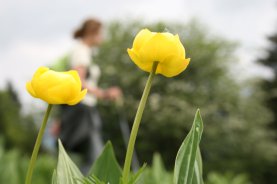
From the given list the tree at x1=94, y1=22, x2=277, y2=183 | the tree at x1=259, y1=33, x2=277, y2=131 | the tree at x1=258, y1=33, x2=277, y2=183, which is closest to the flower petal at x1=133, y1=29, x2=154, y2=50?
the tree at x1=94, y1=22, x2=277, y2=183

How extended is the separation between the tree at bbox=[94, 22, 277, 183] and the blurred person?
43.0 ft

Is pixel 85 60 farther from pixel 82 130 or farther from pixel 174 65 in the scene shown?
pixel 174 65

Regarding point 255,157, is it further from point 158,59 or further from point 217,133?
point 158,59

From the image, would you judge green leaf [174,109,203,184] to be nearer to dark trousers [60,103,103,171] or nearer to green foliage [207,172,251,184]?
green foliage [207,172,251,184]

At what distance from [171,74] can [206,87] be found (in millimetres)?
17939

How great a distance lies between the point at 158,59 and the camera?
59cm

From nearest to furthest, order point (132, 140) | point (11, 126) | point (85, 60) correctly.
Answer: point (132, 140)
point (85, 60)
point (11, 126)

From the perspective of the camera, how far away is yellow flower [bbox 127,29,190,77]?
0.59 metres

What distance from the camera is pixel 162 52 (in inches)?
23.2

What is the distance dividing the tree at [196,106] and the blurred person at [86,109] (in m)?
13.1

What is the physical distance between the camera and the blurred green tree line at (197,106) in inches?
693

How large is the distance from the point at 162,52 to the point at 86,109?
3284mm

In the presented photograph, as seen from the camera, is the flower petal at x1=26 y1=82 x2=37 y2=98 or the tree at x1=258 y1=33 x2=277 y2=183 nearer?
the flower petal at x1=26 y1=82 x2=37 y2=98

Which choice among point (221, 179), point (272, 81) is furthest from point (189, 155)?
point (272, 81)
